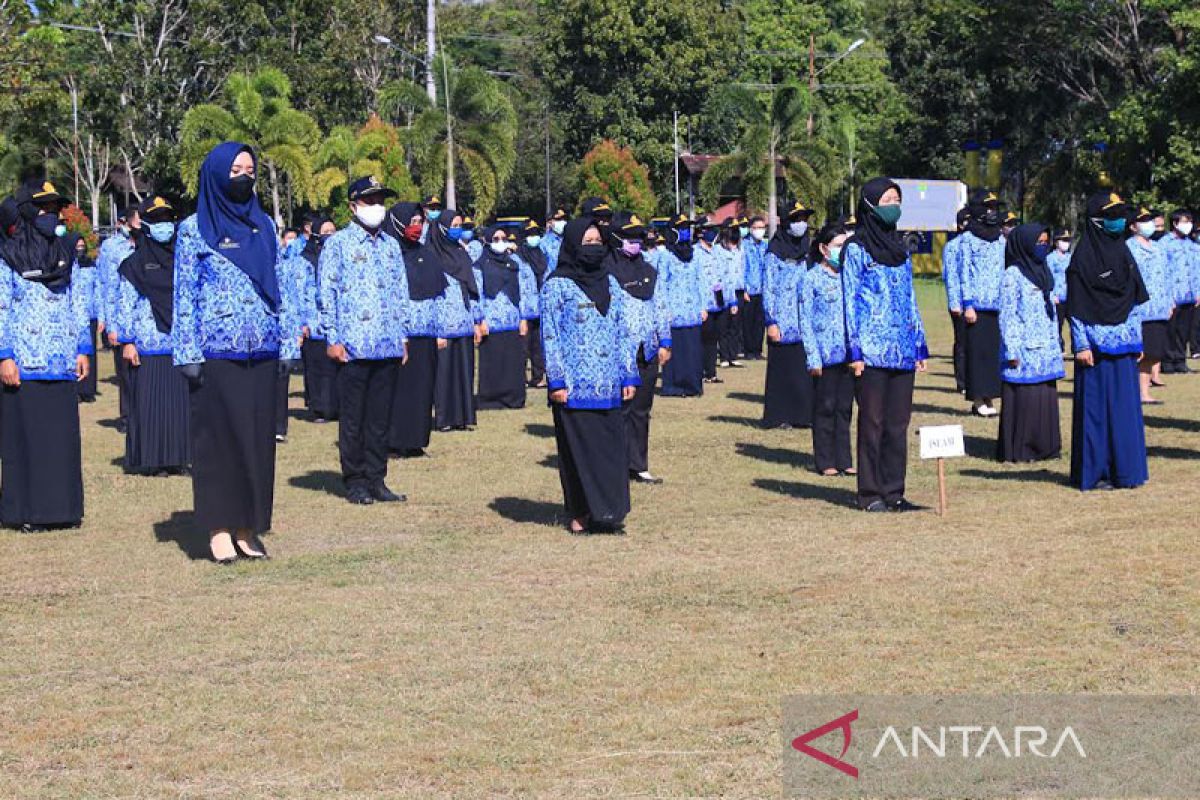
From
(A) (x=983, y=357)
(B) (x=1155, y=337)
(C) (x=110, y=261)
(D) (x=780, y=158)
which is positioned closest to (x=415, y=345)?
(C) (x=110, y=261)

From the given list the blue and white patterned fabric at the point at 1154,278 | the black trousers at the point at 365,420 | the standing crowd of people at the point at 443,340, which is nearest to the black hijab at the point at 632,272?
the standing crowd of people at the point at 443,340

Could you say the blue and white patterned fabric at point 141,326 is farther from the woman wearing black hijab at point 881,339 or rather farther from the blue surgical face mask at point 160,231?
the woman wearing black hijab at point 881,339

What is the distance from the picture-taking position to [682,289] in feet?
66.8

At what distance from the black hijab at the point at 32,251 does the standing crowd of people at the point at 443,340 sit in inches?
0.6

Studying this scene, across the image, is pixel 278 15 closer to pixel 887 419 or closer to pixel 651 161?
pixel 651 161

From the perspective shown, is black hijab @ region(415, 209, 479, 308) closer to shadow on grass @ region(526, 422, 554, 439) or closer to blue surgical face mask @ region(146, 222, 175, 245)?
shadow on grass @ region(526, 422, 554, 439)

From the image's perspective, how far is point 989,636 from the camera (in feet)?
27.1

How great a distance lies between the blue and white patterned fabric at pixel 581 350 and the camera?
1116 centimetres

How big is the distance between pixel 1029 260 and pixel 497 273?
7.11 meters

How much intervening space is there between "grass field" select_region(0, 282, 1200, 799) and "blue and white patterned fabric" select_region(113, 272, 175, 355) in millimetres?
1132

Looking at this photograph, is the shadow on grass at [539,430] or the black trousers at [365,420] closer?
the black trousers at [365,420]

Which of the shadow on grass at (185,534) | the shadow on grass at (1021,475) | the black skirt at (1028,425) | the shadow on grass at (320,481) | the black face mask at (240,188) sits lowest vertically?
the shadow on grass at (185,534)

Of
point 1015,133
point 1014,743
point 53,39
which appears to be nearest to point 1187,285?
point 1014,743

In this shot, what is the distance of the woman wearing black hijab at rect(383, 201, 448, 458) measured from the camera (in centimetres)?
1547
